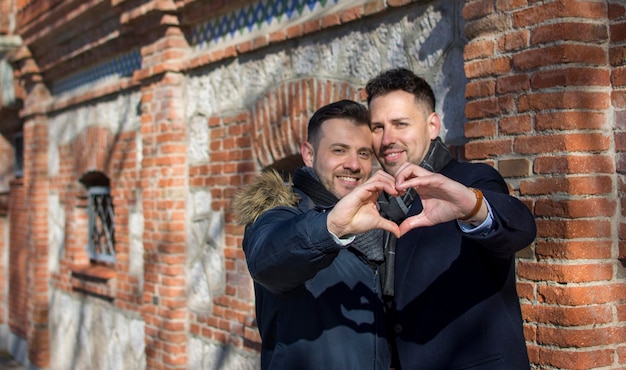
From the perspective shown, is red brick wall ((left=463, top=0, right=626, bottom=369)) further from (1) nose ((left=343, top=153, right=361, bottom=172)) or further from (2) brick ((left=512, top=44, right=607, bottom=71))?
(1) nose ((left=343, top=153, right=361, bottom=172))

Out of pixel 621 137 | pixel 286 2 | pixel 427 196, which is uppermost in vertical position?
pixel 286 2

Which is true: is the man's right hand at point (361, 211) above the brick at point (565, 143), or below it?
below

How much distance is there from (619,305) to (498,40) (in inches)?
47.0

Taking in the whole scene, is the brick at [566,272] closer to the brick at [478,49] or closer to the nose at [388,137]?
the nose at [388,137]

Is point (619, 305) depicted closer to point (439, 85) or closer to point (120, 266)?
point (439, 85)

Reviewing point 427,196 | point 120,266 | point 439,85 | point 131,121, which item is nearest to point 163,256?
point 120,266

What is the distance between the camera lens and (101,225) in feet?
24.3

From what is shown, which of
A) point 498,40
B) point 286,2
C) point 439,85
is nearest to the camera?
point 498,40

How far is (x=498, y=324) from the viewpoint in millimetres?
2330

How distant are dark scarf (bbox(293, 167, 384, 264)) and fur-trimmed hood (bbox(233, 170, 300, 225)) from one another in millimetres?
55

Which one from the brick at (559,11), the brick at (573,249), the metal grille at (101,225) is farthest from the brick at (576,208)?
the metal grille at (101,225)

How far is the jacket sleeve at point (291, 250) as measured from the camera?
2033mm

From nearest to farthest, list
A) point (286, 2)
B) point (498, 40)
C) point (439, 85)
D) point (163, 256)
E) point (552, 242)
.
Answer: point (552, 242) → point (498, 40) → point (439, 85) → point (286, 2) → point (163, 256)

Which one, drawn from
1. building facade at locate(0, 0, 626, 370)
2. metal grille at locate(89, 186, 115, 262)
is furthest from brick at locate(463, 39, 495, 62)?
metal grille at locate(89, 186, 115, 262)
